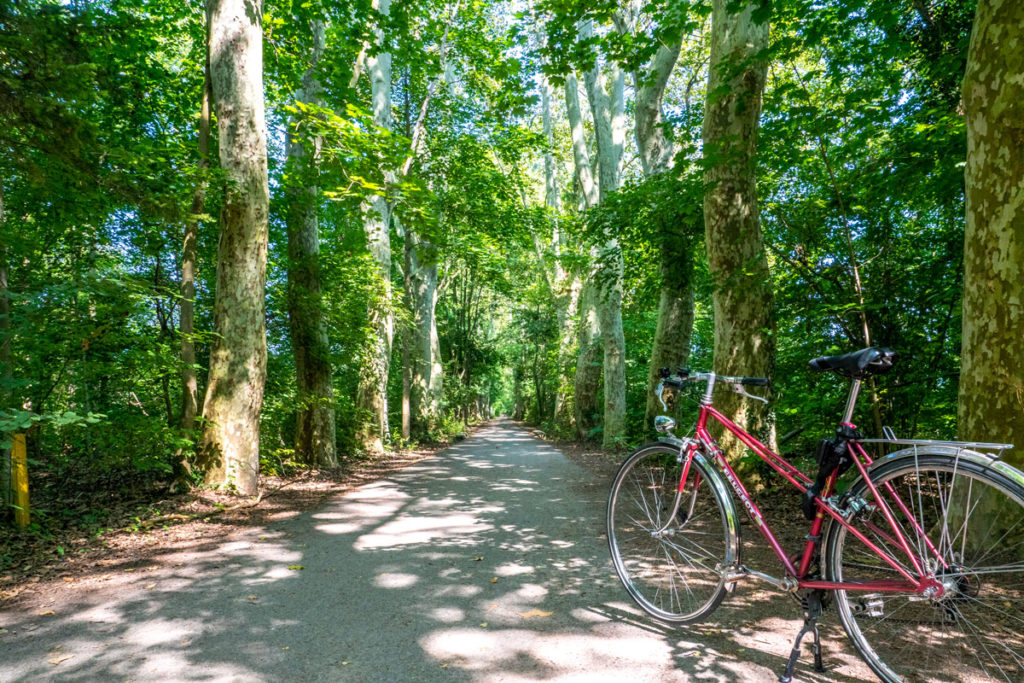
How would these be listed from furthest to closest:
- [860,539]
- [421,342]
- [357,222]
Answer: [421,342], [357,222], [860,539]

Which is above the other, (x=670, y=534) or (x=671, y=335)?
(x=671, y=335)

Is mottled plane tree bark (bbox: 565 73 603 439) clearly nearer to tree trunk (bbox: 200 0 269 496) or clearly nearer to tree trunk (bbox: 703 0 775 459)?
tree trunk (bbox: 703 0 775 459)

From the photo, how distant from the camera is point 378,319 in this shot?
12383mm

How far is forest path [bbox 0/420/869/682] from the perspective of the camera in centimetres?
247

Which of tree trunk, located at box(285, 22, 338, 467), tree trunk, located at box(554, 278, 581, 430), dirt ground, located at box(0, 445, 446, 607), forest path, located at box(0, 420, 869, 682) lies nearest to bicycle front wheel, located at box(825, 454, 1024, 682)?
forest path, located at box(0, 420, 869, 682)

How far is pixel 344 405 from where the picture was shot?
11.4 meters

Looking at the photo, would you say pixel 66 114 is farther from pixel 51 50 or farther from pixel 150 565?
pixel 150 565

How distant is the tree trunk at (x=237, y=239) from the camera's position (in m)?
6.28

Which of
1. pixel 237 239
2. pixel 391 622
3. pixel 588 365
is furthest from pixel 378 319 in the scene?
pixel 391 622

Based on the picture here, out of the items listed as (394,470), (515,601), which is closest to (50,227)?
(394,470)

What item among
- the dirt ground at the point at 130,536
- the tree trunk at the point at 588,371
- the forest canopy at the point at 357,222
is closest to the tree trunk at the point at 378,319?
the forest canopy at the point at 357,222

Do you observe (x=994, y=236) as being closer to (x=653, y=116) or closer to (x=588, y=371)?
(x=653, y=116)

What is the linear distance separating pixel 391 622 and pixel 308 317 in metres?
7.19

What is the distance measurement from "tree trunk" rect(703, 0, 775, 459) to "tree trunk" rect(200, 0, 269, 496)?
18.1ft
